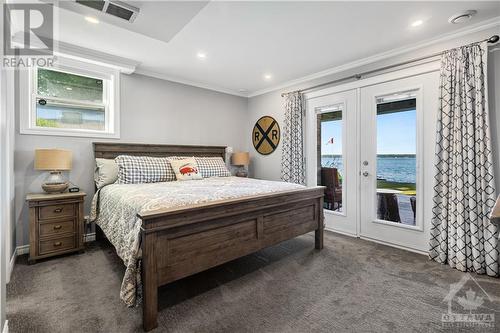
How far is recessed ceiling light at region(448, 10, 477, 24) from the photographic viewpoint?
7.36 feet

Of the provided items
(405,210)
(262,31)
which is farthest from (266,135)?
(405,210)

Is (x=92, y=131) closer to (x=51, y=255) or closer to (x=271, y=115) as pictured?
(x=51, y=255)

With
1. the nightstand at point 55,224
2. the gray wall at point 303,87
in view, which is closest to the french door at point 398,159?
the gray wall at point 303,87

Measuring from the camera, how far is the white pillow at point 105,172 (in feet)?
10.1

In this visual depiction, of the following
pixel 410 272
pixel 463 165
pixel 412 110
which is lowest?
pixel 410 272

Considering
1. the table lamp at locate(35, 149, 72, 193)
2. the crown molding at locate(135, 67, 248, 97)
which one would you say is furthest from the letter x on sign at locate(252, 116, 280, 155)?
the table lamp at locate(35, 149, 72, 193)

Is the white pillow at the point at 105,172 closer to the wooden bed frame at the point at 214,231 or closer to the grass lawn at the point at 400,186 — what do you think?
the wooden bed frame at the point at 214,231

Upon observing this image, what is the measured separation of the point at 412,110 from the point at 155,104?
3.71 meters

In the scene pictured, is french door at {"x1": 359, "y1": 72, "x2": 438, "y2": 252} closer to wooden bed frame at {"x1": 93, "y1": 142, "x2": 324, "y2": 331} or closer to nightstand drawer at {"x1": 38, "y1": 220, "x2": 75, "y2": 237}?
wooden bed frame at {"x1": 93, "y1": 142, "x2": 324, "y2": 331}

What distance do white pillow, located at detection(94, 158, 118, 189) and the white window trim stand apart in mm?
447


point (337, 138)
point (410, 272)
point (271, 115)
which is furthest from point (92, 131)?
point (410, 272)

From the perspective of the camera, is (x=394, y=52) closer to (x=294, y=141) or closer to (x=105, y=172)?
(x=294, y=141)

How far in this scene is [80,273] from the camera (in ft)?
7.69

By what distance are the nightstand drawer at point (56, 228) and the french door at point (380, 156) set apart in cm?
349
